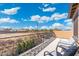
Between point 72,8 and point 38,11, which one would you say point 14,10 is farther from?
point 72,8

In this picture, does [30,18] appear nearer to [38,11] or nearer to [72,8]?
[38,11]

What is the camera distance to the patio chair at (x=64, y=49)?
2.36m

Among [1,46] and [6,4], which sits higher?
[6,4]

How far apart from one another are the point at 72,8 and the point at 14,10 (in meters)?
0.79

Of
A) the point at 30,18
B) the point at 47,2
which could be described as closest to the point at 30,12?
the point at 30,18

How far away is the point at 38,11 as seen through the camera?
2.37 meters

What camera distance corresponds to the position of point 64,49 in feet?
7.91

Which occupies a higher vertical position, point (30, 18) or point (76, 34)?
point (30, 18)

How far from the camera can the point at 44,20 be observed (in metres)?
2.38

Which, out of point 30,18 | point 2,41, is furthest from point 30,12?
point 2,41

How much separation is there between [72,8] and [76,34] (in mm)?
356

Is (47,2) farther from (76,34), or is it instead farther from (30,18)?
(76,34)

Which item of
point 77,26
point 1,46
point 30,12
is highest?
point 30,12

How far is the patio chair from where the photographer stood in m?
2.36
